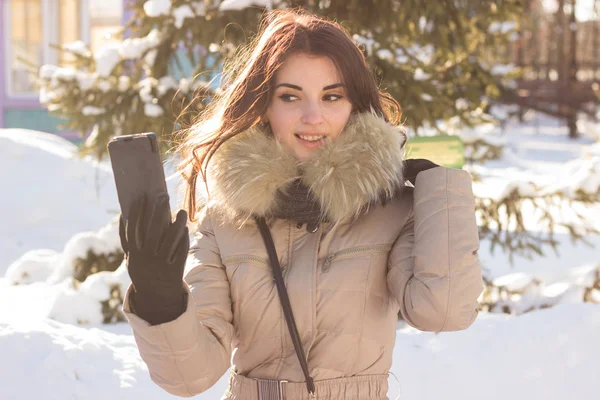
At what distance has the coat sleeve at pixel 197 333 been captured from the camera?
67.0 inches

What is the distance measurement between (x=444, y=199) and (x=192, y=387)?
26.8 inches

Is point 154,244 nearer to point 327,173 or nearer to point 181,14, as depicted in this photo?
point 327,173

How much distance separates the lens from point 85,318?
5.14 m

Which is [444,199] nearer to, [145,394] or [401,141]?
[401,141]

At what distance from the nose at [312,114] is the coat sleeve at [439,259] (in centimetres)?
29

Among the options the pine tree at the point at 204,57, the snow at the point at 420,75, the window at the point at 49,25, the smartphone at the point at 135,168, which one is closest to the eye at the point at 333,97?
the smartphone at the point at 135,168

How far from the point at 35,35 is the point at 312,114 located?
12969 millimetres

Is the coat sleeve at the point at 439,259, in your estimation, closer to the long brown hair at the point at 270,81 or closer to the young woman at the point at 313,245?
the young woman at the point at 313,245

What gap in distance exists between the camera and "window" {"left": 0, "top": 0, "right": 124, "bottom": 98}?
13.7m

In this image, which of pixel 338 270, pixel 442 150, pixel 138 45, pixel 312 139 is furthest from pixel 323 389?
pixel 138 45

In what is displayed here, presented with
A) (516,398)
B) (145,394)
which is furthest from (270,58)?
(516,398)

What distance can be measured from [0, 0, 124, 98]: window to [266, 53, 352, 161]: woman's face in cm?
1220

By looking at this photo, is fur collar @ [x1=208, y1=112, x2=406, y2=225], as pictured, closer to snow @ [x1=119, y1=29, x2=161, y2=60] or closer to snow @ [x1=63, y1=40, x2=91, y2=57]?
snow @ [x1=119, y1=29, x2=161, y2=60]

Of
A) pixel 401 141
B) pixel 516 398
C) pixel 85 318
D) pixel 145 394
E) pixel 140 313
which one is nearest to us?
pixel 140 313
